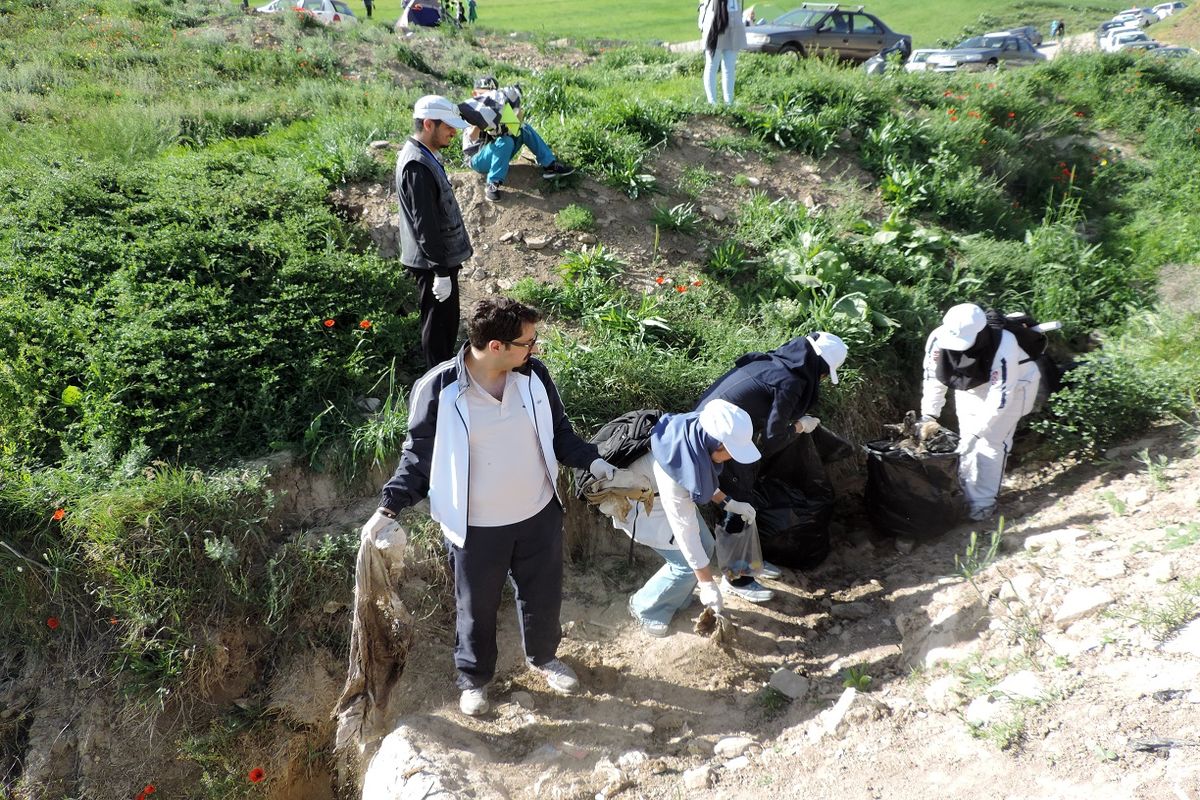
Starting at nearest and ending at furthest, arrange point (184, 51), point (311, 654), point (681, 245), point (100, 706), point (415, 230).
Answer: point (100, 706) < point (311, 654) < point (415, 230) < point (681, 245) < point (184, 51)

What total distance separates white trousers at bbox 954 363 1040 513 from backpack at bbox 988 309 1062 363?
0.11 metres

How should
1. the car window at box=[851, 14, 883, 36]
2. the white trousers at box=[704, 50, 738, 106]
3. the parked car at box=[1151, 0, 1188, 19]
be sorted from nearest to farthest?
the white trousers at box=[704, 50, 738, 106]
the car window at box=[851, 14, 883, 36]
the parked car at box=[1151, 0, 1188, 19]

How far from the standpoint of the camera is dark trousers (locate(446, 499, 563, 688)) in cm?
320

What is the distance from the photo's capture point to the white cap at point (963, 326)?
13.9 ft

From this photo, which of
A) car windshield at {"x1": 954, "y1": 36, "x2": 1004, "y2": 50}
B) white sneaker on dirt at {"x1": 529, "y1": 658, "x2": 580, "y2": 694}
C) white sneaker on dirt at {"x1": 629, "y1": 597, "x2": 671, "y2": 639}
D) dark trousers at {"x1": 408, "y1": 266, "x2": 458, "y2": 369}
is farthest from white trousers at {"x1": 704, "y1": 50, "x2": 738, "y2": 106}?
car windshield at {"x1": 954, "y1": 36, "x2": 1004, "y2": 50}

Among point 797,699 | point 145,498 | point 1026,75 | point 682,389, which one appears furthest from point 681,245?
point 1026,75

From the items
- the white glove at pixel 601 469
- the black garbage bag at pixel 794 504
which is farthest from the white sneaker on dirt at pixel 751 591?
the white glove at pixel 601 469

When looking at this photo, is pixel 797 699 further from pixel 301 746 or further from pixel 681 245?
pixel 681 245

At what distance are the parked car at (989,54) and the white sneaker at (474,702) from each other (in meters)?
15.2

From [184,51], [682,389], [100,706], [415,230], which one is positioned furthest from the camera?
[184,51]

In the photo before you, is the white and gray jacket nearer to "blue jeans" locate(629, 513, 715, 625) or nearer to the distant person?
"blue jeans" locate(629, 513, 715, 625)

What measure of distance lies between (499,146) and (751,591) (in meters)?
3.90

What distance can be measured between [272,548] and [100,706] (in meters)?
0.99

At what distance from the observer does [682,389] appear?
479 centimetres
